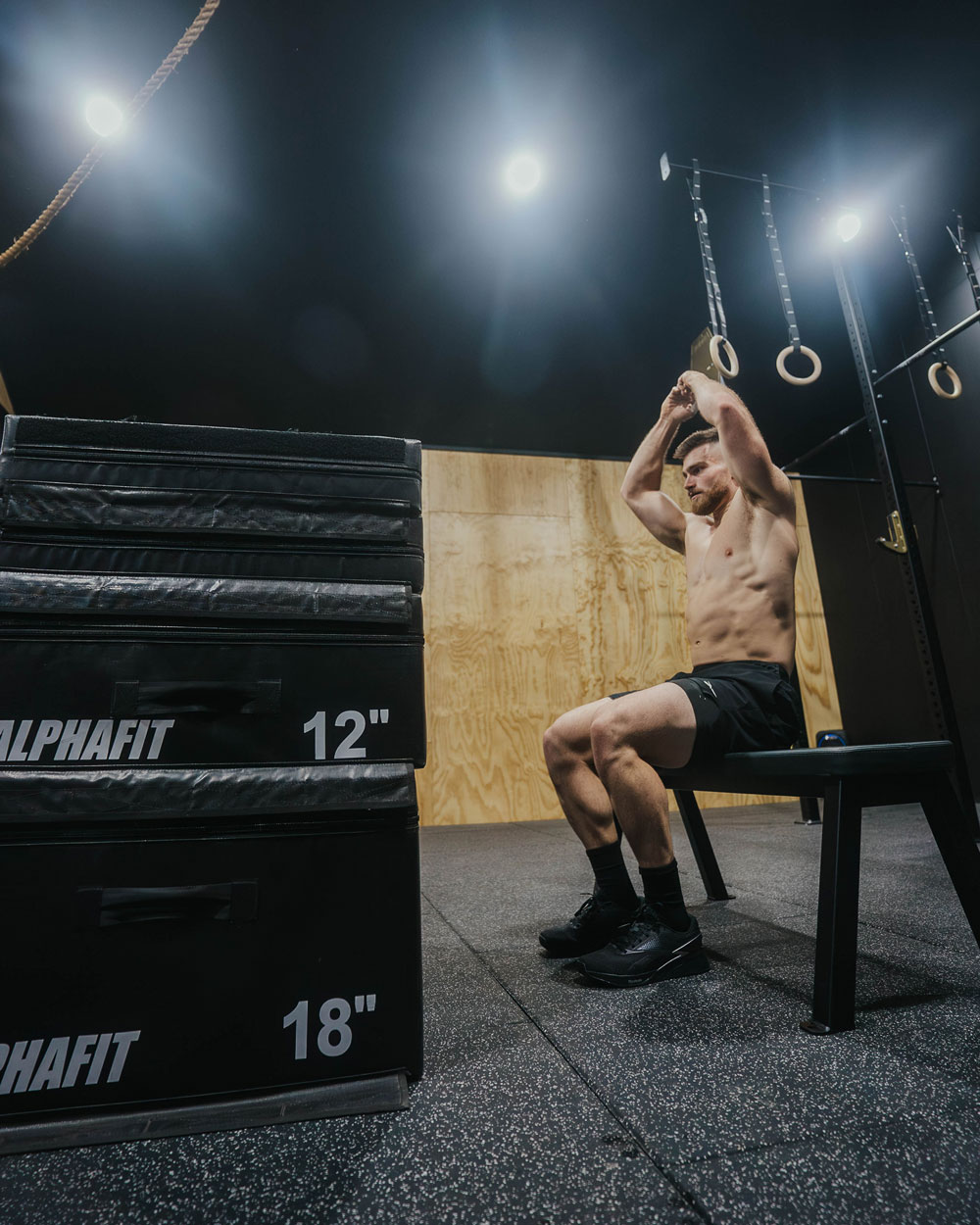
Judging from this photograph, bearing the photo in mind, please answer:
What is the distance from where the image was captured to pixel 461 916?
6.20 feet

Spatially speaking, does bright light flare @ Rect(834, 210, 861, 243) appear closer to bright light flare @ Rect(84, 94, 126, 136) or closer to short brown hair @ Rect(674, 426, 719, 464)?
short brown hair @ Rect(674, 426, 719, 464)

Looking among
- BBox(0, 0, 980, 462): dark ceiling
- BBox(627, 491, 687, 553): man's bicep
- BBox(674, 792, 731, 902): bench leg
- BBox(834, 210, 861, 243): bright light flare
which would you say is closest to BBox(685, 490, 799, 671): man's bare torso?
BBox(627, 491, 687, 553): man's bicep

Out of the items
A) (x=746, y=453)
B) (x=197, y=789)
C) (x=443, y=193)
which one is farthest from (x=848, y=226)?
(x=197, y=789)

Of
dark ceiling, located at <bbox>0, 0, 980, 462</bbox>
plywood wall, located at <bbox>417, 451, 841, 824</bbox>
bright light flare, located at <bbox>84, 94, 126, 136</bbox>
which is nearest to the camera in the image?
dark ceiling, located at <bbox>0, 0, 980, 462</bbox>

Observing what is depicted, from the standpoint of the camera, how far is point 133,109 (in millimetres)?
1174

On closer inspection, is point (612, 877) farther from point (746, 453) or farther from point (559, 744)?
point (746, 453)

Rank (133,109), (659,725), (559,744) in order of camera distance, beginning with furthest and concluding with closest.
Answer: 1. (559,744)
2. (659,725)
3. (133,109)

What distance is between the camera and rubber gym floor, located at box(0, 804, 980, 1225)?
644 mm

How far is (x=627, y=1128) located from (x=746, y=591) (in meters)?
1.25

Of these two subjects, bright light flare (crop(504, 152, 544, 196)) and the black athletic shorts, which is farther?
bright light flare (crop(504, 152, 544, 196))

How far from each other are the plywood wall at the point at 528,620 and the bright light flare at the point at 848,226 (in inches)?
74.7

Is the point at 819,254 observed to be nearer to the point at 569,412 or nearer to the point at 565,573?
the point at 569,412

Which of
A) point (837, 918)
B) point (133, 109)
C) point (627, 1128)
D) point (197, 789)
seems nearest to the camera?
point (627, 1128)

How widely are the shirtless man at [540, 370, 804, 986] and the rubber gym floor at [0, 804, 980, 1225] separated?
13 centimetres
